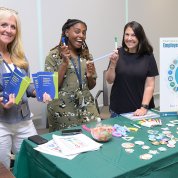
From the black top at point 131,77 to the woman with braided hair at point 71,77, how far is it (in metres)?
0.27

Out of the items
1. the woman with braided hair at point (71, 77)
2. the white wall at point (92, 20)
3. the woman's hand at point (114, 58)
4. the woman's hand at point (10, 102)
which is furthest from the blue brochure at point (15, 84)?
the white wall at point (92, 20)

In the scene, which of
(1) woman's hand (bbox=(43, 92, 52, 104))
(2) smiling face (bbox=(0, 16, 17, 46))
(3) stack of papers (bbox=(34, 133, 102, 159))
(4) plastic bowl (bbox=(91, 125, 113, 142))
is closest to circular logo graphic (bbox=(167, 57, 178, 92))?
(4) plastic bowl (bbox=(91, 125, 113, 142))

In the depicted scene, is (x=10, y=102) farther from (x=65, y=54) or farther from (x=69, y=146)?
(x=65, y=54)

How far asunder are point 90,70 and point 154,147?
0.90 metres

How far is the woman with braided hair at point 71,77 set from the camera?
7.20 feet

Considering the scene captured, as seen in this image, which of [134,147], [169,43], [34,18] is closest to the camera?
[134,147]

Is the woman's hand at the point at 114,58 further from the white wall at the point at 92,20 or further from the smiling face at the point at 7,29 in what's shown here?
the white wall at the point at 92,20

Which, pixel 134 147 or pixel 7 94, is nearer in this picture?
pixel 134 147

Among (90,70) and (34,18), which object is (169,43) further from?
(34,18)

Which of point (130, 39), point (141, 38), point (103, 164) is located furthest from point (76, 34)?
point (103, 164)

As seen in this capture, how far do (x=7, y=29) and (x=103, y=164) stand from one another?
42.6 inches

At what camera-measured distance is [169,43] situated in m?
2.11

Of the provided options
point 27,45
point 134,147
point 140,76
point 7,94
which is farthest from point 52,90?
point 27,45

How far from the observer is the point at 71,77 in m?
2.20
